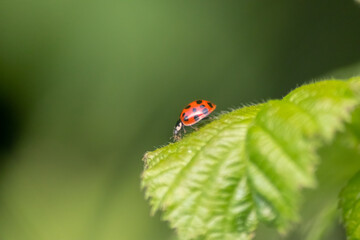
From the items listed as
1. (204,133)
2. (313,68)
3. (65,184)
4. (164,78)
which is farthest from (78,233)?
(204,133)

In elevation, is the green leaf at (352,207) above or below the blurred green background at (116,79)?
below

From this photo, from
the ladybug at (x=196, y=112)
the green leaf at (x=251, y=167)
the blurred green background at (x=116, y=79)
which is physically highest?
the blurred green background at (x=116, y=79)

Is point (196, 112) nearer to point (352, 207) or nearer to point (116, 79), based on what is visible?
point (352, 207)

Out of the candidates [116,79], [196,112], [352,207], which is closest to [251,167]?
[352,207]

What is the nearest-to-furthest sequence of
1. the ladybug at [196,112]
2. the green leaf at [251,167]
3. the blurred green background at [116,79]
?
the green leaf at [251,167], the ladybug at [196,112], the blurred green background at [116,79]

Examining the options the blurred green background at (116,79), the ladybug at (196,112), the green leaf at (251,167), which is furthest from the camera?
the blurred green background at (116,79)

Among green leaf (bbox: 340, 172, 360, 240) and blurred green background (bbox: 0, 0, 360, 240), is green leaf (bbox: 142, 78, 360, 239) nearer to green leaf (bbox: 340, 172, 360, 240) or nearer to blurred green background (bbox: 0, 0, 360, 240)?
green leaf (bbox: 340, 172, 360, 240)

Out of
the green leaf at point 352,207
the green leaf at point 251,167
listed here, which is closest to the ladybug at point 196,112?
the green leaf at point 251,167

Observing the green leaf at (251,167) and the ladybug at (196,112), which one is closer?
the green leaf at (251,167)

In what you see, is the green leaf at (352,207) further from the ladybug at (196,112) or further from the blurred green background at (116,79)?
the blurred green background at (116,79)
